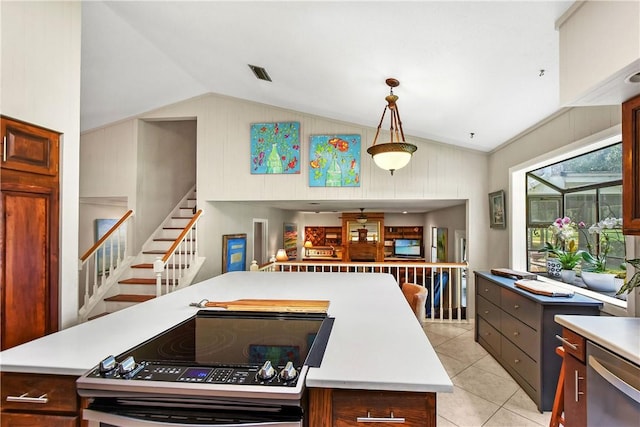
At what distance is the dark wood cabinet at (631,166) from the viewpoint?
1466 mm

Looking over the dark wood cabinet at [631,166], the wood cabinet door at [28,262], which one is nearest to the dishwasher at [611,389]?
the dark wood cabinet at [631,166]

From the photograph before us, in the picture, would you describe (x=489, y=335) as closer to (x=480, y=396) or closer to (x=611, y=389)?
(x=480, y=396)

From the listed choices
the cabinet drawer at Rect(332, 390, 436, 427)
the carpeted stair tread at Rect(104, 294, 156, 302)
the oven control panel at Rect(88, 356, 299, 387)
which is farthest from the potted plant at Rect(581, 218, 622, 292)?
the carpeted stair tread at Rect(104, 294, 156, 302)

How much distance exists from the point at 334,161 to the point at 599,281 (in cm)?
313

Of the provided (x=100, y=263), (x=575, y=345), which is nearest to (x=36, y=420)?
(x=575, y=345)

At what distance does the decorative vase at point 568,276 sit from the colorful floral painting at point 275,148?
129 inches

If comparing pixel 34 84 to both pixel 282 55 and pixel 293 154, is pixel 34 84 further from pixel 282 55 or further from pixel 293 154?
pixel 293 154

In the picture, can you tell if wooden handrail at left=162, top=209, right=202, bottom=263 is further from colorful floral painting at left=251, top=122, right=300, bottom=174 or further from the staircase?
colorful floral painting at left=251, top=122, right=300, bottom=174

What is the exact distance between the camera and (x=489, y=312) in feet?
10.7

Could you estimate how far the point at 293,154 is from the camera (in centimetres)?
450

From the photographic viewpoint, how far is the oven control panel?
2.99 ft

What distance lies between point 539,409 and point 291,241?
24.6ft

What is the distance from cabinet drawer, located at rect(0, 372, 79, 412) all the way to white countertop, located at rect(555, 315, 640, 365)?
6.87 ft

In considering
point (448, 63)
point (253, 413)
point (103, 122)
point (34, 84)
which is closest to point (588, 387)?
point (253, 413)
